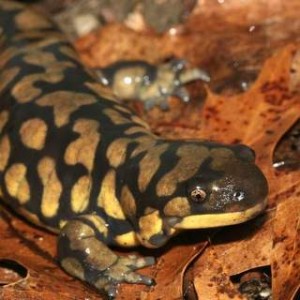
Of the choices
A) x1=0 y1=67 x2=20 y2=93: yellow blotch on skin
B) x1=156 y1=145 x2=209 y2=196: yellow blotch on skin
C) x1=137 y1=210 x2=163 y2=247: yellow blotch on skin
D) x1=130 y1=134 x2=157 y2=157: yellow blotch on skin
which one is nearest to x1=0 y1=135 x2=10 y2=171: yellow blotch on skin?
x1=0 y1=67 x2=20 y2=93: yellow blotch on skin

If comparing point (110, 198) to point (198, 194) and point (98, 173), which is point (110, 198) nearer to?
point (98, 173)

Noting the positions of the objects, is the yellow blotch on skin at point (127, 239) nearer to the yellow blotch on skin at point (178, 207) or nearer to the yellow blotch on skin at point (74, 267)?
the yellow blotch on skin at point (74, 267)

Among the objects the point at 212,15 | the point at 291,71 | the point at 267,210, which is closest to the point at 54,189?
the point at 267,210

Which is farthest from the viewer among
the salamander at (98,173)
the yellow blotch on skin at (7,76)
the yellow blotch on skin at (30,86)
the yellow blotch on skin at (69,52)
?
the yellow blotch on skin at (69,52)

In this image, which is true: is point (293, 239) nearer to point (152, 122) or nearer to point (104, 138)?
point (104, 138)

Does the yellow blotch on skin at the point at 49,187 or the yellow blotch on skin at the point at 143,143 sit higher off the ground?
the yellow blotch on skin at the point at 143,143

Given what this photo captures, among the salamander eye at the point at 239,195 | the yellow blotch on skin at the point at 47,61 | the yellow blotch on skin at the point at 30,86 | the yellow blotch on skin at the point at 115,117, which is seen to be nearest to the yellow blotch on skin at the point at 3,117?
the yellow blotch on skin at the point at 30,86
